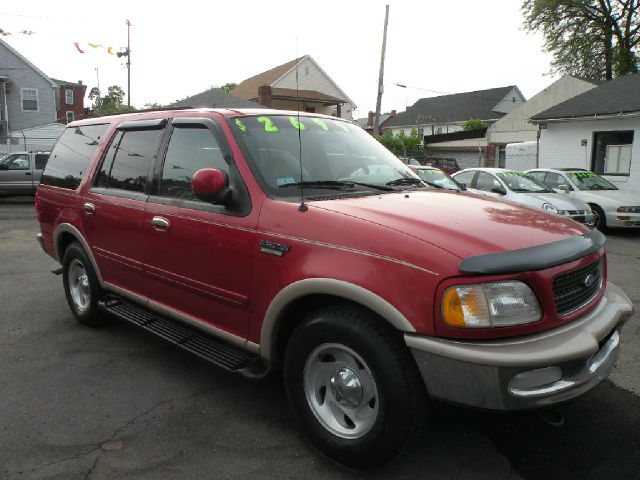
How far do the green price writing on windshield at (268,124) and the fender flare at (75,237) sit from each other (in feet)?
6.54

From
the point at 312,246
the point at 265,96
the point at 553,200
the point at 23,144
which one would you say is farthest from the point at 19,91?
the point at 312,246

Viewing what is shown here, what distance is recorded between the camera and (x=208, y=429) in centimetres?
307

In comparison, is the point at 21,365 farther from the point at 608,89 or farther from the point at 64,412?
the point at 608,89

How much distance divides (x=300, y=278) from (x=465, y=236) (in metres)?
0.82

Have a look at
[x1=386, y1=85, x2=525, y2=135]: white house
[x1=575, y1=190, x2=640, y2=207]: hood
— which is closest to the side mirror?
[x1=575, y1=190, x2=640, y2=207]: hood

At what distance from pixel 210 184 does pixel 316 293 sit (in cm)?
86

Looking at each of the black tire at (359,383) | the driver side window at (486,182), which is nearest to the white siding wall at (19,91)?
the driver side window at (486,182)

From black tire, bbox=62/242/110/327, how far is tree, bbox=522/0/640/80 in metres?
39.3

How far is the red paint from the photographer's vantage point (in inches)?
89.9

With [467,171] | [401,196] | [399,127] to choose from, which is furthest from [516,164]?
[399,127]

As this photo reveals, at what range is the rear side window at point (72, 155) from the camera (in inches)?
179

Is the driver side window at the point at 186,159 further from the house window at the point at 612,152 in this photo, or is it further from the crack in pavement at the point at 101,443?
the house window at the point at 612,152

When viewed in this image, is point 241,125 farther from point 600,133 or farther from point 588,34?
point 588,34

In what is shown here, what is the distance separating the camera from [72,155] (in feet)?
15.8
